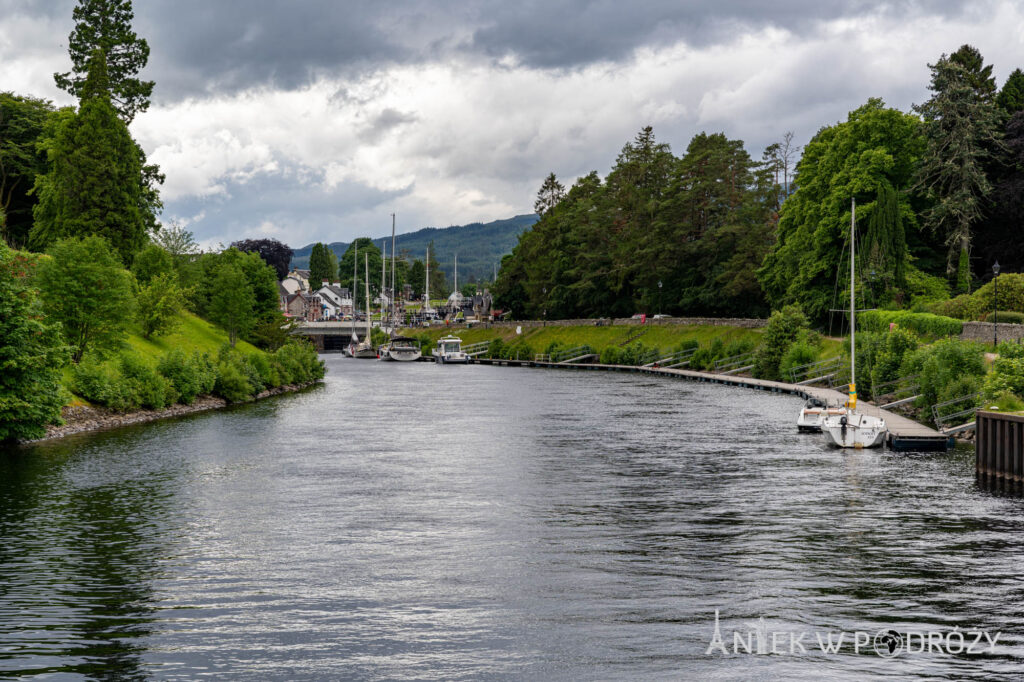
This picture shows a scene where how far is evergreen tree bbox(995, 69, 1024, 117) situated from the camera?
92.2m

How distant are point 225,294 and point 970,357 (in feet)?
246

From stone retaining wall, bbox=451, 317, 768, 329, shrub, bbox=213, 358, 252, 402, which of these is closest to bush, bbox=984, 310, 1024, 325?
stone retaining wall, bbox=451, 317, 768, 329

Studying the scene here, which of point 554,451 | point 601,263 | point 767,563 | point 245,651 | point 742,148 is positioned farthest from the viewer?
point 601,263

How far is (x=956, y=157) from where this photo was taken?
8325cm

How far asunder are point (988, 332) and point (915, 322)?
7.25 m

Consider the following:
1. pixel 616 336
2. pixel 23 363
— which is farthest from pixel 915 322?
pixel 616 336

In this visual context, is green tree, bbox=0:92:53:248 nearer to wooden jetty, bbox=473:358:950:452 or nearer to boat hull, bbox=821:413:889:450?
wooden jetty, bbox=473:358:950:452

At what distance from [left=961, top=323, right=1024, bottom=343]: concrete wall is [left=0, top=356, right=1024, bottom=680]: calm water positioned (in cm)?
1987

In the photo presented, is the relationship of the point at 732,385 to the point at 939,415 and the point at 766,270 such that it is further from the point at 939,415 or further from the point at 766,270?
the point at 939,415

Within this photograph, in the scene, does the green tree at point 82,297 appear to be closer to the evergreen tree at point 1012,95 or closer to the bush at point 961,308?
the bush at point 961,308

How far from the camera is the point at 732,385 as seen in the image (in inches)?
3477

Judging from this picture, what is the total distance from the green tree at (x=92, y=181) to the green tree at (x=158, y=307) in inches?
262

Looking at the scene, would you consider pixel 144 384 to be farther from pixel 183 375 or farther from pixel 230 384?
pixel 230 384

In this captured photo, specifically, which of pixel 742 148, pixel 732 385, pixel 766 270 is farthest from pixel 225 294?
pixel 742 148
